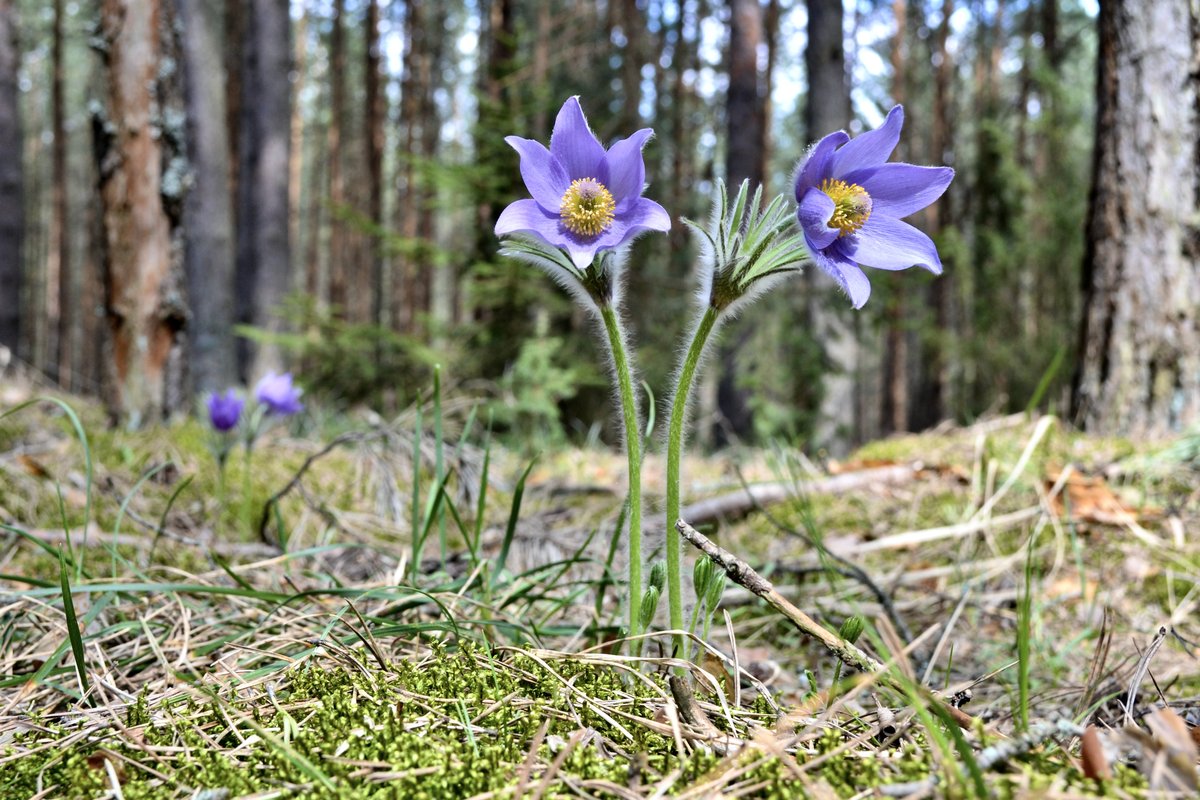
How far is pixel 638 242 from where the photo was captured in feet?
21.6

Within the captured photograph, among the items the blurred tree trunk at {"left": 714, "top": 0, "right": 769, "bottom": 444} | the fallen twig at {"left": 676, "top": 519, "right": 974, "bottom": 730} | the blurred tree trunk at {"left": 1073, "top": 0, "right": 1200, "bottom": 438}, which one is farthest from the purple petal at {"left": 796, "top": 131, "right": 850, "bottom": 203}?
the blurred tree trunk at {"left": 714, "top": 0, "right": 769, "bottom": 444}

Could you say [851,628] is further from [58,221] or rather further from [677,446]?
[58,221]

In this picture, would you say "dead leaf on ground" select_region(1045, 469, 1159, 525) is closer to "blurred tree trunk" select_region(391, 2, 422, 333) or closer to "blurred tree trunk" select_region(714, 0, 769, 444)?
"blurred tree trunk" select_region(714, 0, 769, 444)

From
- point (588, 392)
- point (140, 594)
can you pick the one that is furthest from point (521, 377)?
point (140, 594)

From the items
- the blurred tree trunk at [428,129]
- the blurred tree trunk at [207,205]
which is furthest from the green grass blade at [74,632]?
the blurred tree trunk at [428,129]

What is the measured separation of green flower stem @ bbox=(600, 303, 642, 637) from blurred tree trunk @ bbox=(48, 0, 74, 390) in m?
18.3

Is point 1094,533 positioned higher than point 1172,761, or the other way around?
point 1172,761

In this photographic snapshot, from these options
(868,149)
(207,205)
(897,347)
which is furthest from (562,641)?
(897,347)

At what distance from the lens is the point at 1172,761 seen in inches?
30.5

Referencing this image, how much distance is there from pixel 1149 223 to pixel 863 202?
9.71 ft

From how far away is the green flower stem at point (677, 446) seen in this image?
1.22m

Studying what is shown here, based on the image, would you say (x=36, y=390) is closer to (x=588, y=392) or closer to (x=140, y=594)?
(x=588, y=392)

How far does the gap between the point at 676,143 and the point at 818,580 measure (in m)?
14.1

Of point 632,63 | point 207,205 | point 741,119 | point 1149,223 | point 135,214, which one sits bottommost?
point 1149,223
